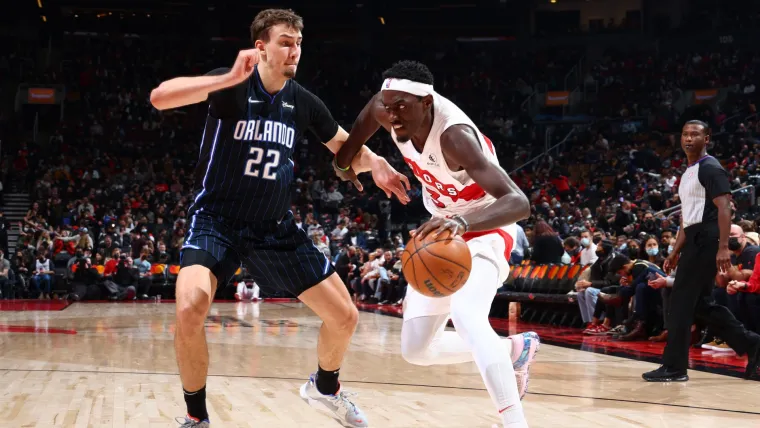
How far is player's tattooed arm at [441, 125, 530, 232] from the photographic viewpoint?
3418 millimetres

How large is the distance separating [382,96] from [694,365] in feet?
14.7

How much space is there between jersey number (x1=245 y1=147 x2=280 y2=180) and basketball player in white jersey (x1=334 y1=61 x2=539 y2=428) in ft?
1.91

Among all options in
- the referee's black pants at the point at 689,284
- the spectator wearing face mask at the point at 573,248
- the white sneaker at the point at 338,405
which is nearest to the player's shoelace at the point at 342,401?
the white sneaker at the point at 338,405

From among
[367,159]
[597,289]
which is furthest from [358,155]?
[597,289]

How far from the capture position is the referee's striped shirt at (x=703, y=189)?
6055mm

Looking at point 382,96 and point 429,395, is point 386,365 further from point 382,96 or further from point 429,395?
point 382,96

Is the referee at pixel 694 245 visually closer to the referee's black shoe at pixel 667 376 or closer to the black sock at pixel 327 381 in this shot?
the referee's black shoe at pixel 667 376

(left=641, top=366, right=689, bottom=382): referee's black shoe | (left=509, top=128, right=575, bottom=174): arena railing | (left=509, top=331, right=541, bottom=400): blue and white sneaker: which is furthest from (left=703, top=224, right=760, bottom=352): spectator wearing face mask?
(left=509, top=128, right=575, bottom=174): arena railing

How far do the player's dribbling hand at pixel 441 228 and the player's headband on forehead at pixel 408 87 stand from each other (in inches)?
29.6

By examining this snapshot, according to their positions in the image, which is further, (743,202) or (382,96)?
(743,202)

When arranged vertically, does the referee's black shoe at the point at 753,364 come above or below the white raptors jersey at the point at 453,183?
below

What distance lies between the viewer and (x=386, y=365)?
7.32 meters

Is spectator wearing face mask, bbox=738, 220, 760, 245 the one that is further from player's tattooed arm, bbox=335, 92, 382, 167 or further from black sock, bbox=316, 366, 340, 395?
black sock, bbox=316, 366, 340, 395

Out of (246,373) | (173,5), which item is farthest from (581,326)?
(173,5)
